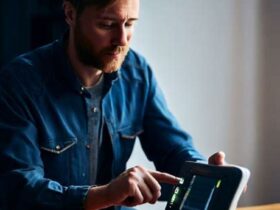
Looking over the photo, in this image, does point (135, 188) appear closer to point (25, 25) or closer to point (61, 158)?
point (61, 158)

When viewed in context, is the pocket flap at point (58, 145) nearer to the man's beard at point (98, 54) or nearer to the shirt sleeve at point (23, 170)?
the shirt sleeve at point (23, 170)

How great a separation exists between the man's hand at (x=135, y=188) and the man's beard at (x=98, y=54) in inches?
12.9

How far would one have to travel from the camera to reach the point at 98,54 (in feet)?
4.28

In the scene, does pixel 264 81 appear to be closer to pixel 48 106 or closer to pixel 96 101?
pixel 96 101

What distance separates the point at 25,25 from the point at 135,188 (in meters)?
1.04

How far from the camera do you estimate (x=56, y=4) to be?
188cm

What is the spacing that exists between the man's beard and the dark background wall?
565 mm

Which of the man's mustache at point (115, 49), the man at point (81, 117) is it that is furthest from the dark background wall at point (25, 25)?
the man's mustache at point (115, 49)

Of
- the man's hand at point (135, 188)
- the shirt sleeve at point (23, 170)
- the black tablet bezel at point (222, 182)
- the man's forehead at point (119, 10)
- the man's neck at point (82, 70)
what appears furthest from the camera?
the man's neck at point (82, 70)

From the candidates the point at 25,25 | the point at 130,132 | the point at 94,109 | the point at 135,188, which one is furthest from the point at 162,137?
the point at 25,25

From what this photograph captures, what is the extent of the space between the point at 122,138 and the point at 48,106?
210 mm

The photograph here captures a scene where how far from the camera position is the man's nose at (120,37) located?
127cm

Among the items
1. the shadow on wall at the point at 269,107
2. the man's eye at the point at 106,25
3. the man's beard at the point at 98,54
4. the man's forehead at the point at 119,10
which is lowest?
the shadow on wall at the point at 269,107

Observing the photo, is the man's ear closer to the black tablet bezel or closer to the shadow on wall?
the black tablet bezel
